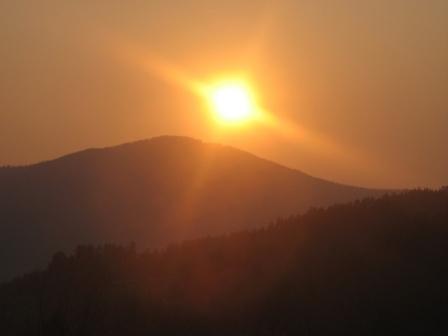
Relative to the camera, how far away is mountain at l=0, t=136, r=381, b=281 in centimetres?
7838

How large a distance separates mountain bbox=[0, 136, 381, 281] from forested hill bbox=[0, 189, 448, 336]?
4638cm

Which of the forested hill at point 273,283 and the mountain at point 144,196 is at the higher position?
the mountain at point 144,196

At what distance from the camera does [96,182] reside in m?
95.4

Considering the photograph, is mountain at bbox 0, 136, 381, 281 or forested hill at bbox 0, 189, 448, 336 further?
mountain at bbox 0, 136, 381, 281

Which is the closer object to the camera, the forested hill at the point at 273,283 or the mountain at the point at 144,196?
the forested hill at the point at 273,283

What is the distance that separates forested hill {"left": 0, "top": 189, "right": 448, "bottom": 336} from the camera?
1884 cm

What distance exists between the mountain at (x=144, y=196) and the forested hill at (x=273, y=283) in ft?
152

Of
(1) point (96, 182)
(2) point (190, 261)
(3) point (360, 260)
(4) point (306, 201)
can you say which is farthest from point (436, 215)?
(1) point (96, 182)

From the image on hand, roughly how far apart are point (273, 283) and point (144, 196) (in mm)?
70503

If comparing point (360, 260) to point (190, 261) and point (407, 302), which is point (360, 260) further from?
point (190, 261)

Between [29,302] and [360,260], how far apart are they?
8724 mm

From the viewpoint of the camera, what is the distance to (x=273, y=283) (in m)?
20.9

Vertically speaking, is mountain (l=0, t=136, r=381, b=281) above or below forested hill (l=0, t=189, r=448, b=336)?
above

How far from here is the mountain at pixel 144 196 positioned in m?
78.4
